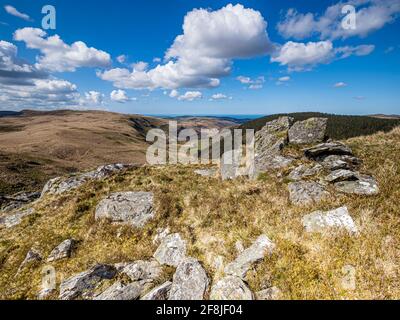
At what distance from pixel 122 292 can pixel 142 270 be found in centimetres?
146

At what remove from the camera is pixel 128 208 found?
1575 cm

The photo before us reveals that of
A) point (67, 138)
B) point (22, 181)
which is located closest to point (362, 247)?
point (22, 181)

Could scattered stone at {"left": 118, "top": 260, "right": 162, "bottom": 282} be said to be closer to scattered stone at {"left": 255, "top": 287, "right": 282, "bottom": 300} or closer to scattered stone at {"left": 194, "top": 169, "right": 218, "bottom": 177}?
scattered stone at {"left": 255, "top": 287, "right": 282, "bottom": 300}

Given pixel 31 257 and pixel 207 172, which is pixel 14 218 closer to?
pixel 31 257

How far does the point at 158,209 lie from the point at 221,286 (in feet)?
25.4

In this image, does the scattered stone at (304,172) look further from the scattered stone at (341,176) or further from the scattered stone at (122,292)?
the scattered stone at (122,292)

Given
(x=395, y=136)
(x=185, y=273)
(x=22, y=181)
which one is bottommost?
(x=22, y=181)

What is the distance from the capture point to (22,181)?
61.6m

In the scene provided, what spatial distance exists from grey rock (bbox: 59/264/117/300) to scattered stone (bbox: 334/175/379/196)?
11.9 meters

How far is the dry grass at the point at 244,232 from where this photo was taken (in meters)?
7.70

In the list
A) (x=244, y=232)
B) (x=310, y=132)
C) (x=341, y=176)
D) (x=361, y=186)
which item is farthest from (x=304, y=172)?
(x=244, y=232)

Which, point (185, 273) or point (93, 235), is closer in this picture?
point (185, 273)

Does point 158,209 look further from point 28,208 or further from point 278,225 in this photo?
point 28,208

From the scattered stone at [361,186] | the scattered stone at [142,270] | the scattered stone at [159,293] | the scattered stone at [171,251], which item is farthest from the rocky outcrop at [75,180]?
the scattered stone at [361,186]
